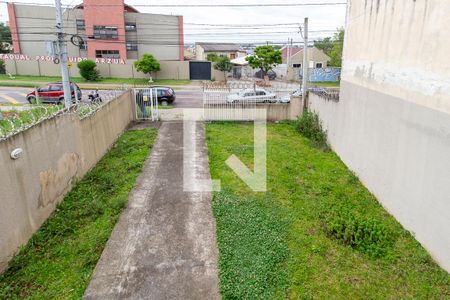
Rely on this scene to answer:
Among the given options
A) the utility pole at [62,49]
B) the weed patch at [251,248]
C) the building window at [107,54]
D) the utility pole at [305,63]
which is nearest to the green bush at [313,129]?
the utility pole at [305,63]

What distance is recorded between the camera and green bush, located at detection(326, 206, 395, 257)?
516 centimetres

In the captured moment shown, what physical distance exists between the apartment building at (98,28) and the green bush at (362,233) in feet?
105

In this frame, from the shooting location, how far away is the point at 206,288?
422 cm

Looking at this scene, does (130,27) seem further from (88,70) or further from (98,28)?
(88,70)

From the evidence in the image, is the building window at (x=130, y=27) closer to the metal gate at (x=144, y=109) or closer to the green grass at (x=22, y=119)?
the metal gate at (x=144, y=109)

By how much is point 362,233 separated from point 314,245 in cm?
93

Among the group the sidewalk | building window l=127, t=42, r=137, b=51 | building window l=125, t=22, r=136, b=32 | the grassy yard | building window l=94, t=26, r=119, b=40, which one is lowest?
the grassy yard

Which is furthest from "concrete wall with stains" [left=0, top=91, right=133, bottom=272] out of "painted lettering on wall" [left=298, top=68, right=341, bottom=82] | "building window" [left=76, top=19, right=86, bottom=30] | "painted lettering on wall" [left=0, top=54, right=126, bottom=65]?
"building window" [left=76, top=19, right=86, bottom=30]

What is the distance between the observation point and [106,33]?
107 ft

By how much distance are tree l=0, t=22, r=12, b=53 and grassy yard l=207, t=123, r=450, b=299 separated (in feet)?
148

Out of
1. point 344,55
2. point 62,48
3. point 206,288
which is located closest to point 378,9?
point 344,55

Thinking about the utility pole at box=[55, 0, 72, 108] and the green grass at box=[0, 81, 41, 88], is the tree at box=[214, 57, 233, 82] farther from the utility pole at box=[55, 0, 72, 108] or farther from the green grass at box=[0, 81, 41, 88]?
the utility pole at box=[55, 0, 72, 108]

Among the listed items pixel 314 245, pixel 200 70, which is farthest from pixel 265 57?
pixel 314 245

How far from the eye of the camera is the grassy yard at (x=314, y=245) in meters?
4.27
